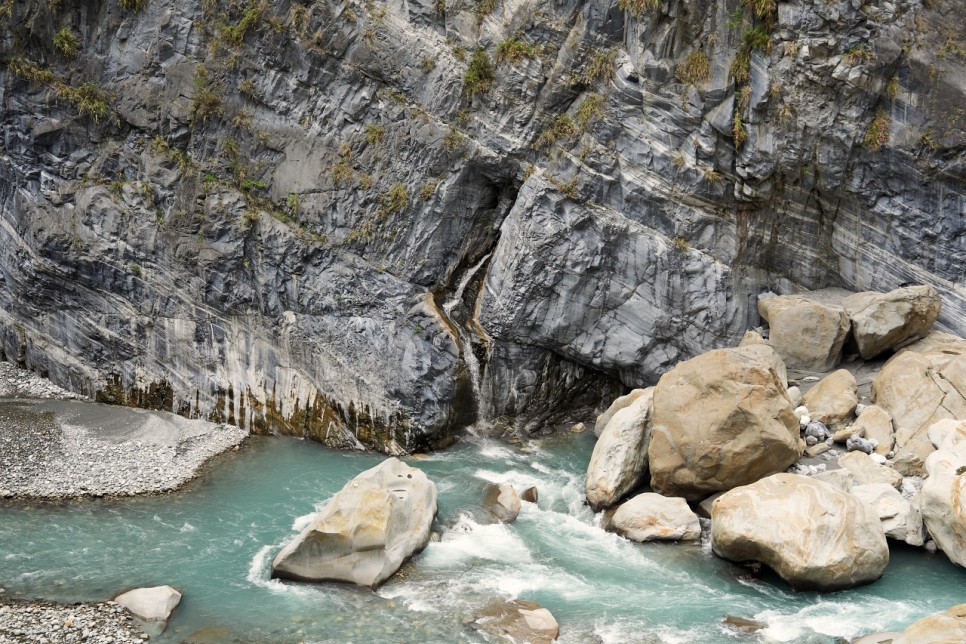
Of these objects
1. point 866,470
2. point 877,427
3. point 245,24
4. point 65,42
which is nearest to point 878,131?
point 877,427

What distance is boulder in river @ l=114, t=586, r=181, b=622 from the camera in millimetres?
12047

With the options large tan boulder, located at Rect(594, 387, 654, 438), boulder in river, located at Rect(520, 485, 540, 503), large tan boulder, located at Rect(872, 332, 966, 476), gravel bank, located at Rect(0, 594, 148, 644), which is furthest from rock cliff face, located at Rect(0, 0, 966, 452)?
gravel bank, located at Rect(0, 594, 148, 644)

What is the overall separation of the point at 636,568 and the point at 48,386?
1643 cm

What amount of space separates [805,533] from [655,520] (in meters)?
2.78

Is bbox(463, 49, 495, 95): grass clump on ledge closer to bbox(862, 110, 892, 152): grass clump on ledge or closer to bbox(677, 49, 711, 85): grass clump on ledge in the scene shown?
bbox(677, 49, 711, 85): grass clump on ledge

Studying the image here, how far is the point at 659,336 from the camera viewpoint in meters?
20.1

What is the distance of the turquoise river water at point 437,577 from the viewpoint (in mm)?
11938

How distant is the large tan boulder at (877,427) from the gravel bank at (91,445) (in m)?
14.3

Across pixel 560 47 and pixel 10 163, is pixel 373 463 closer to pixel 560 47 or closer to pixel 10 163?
pixel 560 47

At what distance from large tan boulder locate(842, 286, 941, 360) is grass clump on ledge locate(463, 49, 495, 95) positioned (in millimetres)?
10621

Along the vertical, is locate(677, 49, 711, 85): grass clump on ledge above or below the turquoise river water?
above

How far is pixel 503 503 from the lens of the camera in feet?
51.9

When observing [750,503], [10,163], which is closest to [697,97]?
[750,503]

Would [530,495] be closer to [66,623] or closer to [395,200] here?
[395,200]
